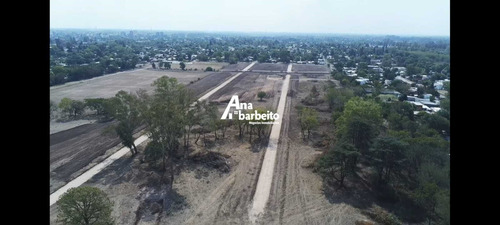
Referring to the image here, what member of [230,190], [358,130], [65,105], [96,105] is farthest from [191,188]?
[65,105]

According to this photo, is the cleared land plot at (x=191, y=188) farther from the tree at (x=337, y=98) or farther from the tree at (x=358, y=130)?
the tree at (x=337, y=98)

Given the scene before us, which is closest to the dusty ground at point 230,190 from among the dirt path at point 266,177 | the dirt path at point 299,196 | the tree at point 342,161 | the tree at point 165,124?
the dirt path at point 299,196

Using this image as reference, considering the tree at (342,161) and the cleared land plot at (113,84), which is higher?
the cleared land plot at (113,84)

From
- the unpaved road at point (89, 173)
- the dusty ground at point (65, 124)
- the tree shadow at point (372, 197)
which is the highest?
the dusty ground at point (65, 124)

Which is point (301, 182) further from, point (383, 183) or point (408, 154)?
point (408, 154)

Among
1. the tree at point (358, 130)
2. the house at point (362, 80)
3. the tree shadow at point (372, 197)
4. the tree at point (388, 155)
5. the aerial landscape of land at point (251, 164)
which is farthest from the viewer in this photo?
the house at point (362, 80)

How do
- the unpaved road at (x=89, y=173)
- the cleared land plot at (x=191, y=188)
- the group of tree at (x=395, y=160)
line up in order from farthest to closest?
the unpaved road at (x=89, y=173) → the cleared land plot at (x=191, y=188) → the group of tree at (x=395, y=160)

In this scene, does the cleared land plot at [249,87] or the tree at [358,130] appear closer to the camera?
the tree at [358,130]
